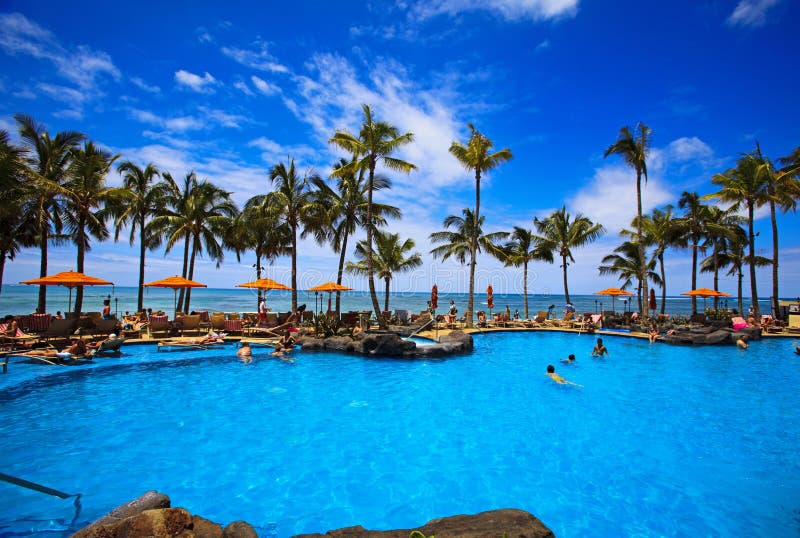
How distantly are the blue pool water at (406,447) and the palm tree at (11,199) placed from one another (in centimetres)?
576

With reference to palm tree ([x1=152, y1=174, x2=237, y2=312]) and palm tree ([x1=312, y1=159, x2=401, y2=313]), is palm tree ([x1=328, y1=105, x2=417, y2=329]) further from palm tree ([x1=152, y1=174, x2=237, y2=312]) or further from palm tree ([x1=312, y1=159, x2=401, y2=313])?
palm tree ([x1=152, y1=174, x2=237, y2=312])

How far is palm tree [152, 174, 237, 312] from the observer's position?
2297 cm

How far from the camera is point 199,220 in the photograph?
23.5 metres

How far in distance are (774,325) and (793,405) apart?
64.2 feet

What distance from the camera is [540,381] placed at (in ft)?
38.7

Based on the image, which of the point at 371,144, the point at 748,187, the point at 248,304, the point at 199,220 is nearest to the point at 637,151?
the point at 748,187

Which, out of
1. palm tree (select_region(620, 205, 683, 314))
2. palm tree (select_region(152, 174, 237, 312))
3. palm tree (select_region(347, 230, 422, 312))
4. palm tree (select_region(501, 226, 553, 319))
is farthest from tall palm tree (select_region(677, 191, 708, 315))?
palm tree (select_region(152, 174, 237, 312))

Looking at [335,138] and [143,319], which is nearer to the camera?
[335,138]

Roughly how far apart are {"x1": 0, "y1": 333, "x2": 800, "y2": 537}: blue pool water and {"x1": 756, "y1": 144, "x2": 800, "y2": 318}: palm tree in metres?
15.3

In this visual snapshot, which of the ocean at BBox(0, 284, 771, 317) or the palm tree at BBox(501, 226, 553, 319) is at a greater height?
the palm tree at BBox(501, 226, 553, 319)

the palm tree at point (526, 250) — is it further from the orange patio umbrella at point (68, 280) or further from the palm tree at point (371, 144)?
the orange patio umbrella at point (68, 280)

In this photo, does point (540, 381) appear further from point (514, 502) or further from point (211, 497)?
point (211, 497)

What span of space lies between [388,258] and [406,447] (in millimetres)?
19333

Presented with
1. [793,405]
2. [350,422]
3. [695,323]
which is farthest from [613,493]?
[695,323]
